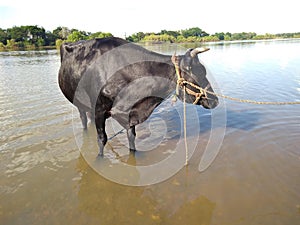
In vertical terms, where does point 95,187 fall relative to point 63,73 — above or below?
below

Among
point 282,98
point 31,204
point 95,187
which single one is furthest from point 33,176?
point 282,98

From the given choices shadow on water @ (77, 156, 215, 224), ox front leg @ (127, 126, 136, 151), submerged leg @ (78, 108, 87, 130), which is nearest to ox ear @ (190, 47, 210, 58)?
ox front leg @ (127, 126, 136, 151)

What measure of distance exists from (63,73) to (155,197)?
11.8 ft

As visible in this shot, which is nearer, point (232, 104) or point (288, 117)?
point (288, 117)

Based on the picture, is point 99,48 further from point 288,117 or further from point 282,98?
point 282,98

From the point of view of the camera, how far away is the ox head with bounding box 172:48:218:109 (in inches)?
160

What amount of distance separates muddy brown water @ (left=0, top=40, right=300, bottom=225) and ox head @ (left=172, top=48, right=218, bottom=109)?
1045 millimetres

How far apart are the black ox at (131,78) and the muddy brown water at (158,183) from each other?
94 cm

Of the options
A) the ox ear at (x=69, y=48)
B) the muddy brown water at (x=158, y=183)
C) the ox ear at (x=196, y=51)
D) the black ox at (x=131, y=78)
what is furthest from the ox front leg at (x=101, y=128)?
the ox ear at (x=196, y=51)

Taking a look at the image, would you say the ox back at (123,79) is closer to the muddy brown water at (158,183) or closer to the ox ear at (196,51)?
the ox ear at (196,51)

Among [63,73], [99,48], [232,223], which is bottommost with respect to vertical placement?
[232,223]

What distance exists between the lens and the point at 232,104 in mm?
8617

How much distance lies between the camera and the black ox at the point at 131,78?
4.30m

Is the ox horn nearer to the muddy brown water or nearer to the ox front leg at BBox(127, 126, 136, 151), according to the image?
the muddy brown water
